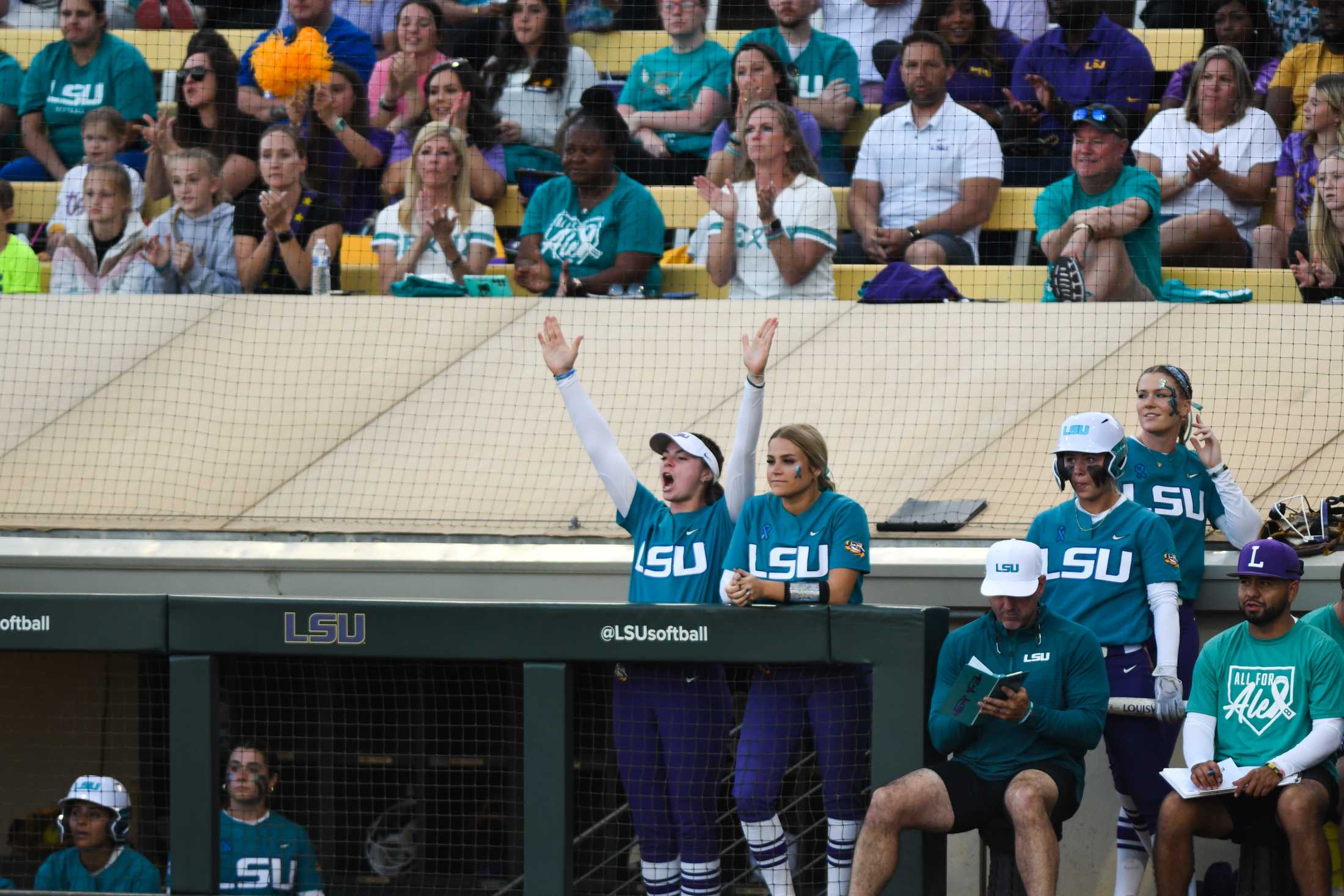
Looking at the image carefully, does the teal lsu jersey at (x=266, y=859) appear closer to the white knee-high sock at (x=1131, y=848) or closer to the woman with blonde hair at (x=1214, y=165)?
the white knee-high sock at (x=1131, y=848)

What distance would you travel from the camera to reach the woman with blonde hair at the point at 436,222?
828 cm

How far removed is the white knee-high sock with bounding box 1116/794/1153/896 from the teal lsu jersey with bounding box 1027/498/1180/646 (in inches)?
21.5

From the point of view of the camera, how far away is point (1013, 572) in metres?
4.69

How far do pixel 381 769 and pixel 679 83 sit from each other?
4467 millimetres

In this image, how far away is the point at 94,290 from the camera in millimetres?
8953

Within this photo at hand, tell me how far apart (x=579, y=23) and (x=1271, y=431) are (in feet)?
15.2

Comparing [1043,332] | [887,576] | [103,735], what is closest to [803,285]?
[1043,332]

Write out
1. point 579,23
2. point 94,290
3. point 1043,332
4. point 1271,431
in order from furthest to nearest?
point 579,23
point 94,290
point 1043,332
point 1271,431

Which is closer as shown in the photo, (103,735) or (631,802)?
(631,802)

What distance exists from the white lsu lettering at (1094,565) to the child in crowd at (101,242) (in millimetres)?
5514

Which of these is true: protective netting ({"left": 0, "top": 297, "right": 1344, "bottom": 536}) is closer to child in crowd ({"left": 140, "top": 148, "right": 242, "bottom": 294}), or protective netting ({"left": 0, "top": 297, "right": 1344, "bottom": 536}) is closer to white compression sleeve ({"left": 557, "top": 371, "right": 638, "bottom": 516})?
child in crowd ({"left": 140, "top": 148, "right": 242, "bottom": 294})

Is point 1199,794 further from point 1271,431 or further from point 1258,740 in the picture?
point 1271,431

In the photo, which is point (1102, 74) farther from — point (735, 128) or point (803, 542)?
point (803, 542)

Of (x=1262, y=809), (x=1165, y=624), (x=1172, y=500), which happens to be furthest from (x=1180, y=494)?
(x=1262, y=809)
